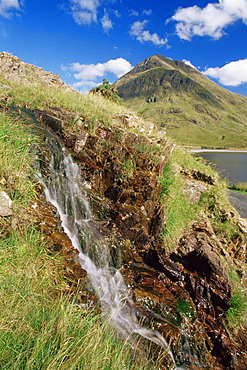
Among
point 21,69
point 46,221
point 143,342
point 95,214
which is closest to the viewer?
point 143,342

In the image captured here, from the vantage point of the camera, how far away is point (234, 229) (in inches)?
286

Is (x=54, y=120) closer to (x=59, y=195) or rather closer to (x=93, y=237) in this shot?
(x=59, y=195)

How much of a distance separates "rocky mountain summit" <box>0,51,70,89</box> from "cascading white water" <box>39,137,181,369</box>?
1126 centimetres

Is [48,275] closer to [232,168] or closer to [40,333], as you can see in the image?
[40,333]

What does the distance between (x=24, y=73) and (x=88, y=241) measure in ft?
53.3

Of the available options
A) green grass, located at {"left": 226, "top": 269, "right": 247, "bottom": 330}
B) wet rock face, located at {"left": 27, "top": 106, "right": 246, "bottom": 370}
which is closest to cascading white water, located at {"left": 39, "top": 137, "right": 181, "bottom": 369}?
wet rock face, located at {"left": 27, "top": 106, "right": 246, "bottom": 370}

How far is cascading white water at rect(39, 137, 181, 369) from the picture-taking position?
378cm

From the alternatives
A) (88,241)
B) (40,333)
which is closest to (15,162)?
(88,241)

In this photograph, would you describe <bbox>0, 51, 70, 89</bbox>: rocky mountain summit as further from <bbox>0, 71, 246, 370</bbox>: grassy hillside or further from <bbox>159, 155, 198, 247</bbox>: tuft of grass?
<bbox>159, 155, 198, 247</bbox>: tuft of grass

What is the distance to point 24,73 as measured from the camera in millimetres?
15555

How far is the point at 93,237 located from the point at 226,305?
12.4 feet

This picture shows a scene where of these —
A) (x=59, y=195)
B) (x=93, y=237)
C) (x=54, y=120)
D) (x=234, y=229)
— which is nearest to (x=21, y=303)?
(x=93, y=237)

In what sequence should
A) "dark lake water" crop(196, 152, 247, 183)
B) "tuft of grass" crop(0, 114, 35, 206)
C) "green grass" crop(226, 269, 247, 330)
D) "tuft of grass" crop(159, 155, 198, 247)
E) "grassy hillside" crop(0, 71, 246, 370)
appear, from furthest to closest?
"dark lake water" crop(196, 152, 247, 183)
"tuft of grass" crop(159, 155, 198, 247)
"green grass" crop(226, 269, 247, 330)
"tuft of grass" crop(0, 114, 35, 206)
"grassy hillside" crop(0, 71, 246, 370)

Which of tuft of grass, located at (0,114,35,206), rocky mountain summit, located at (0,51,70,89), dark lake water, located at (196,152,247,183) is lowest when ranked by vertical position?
dark lake water, located at (196,152,247,183)
